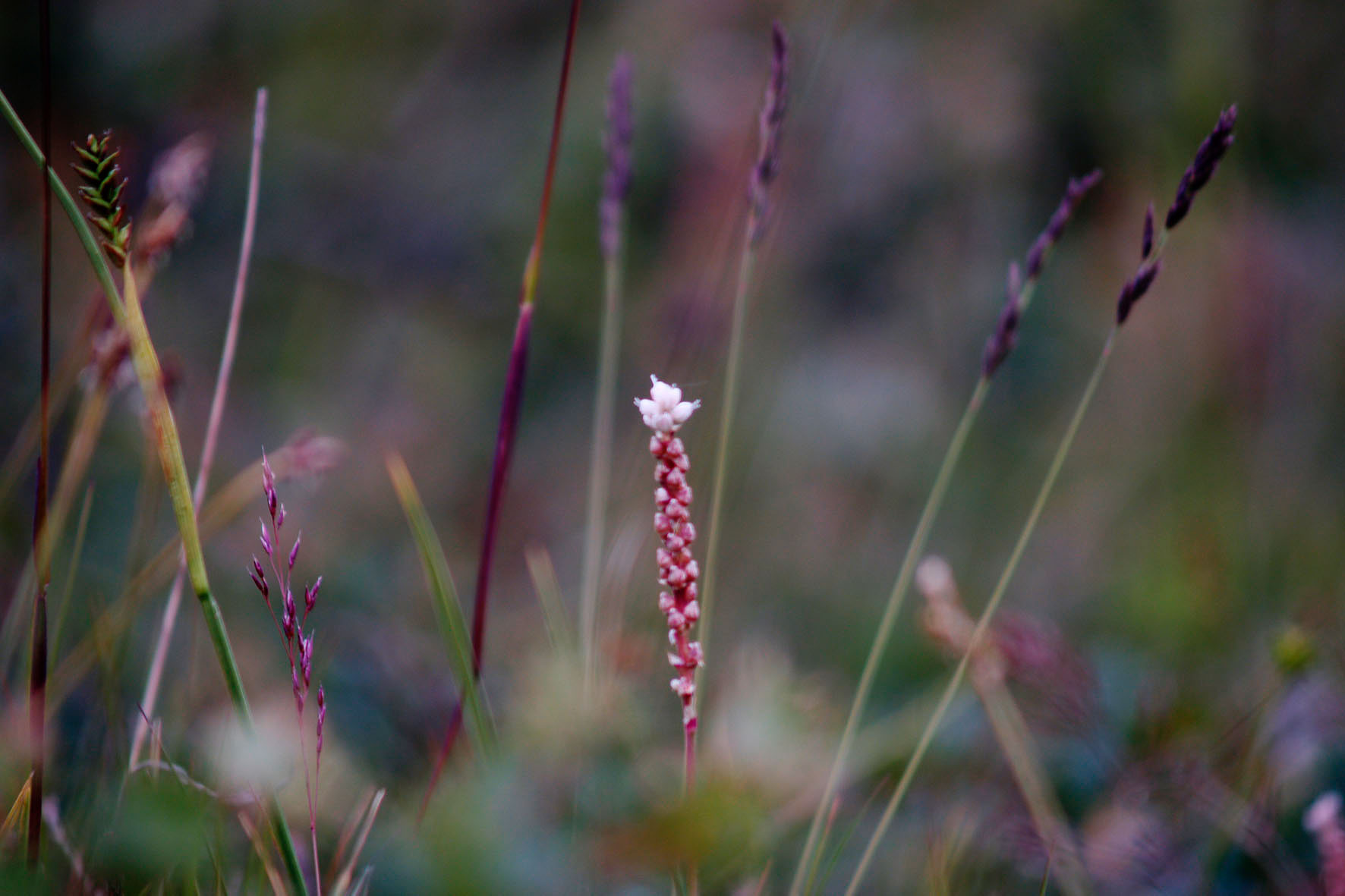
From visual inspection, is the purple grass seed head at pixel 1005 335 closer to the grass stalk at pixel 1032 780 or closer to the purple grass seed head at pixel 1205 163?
the purple grass seed head at pixel 1205 163

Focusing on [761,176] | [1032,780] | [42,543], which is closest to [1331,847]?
[1032,780]

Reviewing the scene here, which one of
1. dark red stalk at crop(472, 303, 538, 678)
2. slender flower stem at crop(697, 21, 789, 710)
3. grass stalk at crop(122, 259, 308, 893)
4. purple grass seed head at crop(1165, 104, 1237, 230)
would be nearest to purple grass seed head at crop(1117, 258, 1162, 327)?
purple grass seed head at crop(1165, 104, 1237, 230)

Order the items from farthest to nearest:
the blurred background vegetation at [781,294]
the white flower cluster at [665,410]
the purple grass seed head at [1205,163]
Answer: the blurred background vegetation at [781,294], the purple grass seed head at [1205,163], the white flower cluster at [665,410]

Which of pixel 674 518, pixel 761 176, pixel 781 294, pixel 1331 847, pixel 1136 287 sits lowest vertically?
pixel 1331 847

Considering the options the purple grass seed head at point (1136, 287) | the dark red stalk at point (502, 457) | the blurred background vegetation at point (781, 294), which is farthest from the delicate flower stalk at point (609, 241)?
the blurred background vegetation at point (781, 294)

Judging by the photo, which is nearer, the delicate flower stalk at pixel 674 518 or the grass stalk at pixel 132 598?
the delicate flower stalk at pixel 674 518

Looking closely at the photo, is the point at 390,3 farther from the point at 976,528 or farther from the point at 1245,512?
the point at 1245,512

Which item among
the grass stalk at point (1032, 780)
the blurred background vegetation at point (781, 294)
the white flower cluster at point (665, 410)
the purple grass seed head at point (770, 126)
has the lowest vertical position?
the grass stalk at point (1032, 780)

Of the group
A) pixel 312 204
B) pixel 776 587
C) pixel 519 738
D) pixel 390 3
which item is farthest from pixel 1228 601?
pixel 390 3

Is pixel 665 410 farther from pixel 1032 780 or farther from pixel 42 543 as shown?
pixel 1032 780
